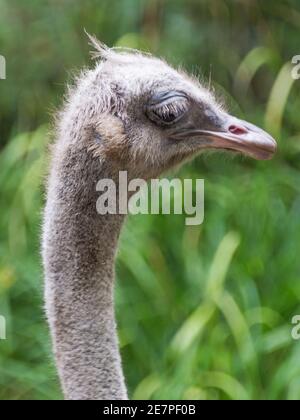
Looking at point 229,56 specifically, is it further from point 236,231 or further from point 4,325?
point 4,325

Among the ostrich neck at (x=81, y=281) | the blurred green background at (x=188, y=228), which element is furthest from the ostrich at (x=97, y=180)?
the blurred green background at (x=188, y=228)

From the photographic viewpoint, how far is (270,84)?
15.7ft

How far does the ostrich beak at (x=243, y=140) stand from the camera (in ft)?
7.12

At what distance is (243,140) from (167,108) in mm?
152

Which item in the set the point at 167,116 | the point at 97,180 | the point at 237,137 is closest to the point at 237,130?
the point at 237,137

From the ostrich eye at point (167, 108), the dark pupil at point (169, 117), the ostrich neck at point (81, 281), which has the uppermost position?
the ostrich eye at point (167, 108)

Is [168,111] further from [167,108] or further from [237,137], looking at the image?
[237,137]

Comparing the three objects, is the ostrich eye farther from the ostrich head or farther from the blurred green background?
the blurred green background

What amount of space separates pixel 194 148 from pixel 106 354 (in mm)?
423

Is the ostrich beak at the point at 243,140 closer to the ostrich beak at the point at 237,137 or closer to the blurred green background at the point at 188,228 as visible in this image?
the ostrich beak at the point at 237,137

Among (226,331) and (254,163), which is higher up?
(254,163)

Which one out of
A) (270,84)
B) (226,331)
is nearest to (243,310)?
(226,331)

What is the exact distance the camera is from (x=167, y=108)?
221 cm

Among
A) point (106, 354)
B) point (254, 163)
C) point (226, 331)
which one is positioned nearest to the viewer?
point (106, 354)
